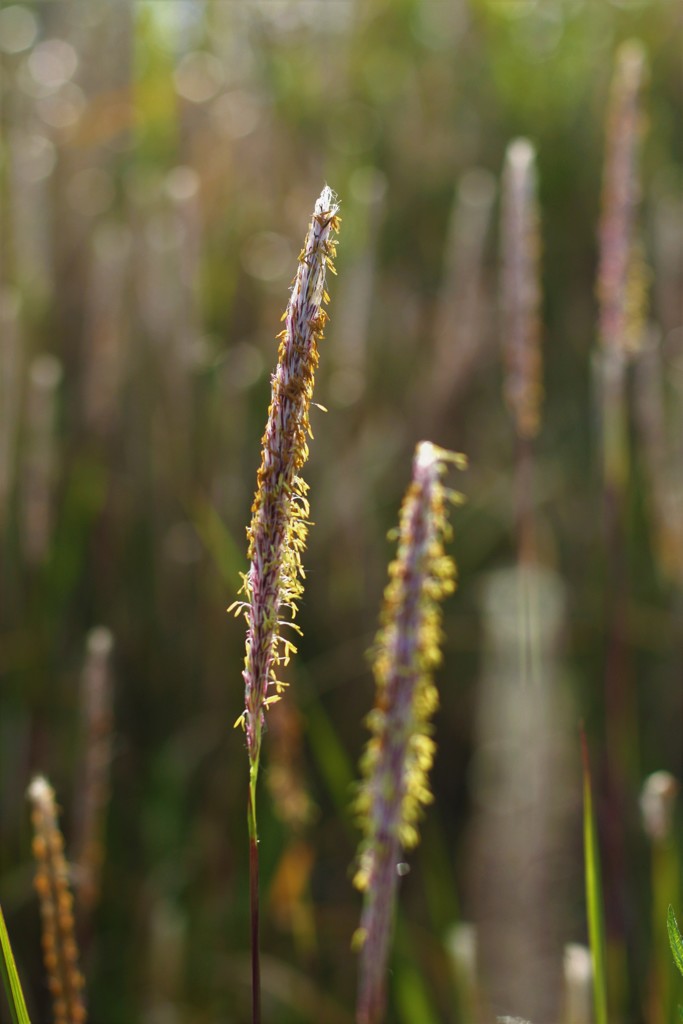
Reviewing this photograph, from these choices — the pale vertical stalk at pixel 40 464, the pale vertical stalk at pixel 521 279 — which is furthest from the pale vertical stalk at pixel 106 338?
the pale vertical stalk at pixel 521 279

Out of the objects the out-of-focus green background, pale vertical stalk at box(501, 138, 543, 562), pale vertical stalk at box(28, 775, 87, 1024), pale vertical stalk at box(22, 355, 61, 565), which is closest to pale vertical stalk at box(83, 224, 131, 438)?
the out-of-focus green background

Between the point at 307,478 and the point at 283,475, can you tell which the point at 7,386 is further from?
the point at 283,475

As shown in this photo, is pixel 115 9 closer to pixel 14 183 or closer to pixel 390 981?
pixel 14 183

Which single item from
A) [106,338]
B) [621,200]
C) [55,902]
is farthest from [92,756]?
[106,338]

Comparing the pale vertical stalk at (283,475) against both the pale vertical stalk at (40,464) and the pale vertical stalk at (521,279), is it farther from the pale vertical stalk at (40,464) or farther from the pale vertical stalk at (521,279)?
the pale vertical stalk at (40,464)

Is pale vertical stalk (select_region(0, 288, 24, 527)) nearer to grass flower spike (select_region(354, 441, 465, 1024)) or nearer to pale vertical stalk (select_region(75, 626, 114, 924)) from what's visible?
pale vertical stalk (select_region(75, 626, 114, 924))

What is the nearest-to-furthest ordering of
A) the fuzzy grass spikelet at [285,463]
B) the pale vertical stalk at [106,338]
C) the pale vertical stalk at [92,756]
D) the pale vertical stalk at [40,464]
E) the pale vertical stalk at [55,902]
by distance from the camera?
the fuzzy grass spikelet at [285,463], the pale vertical stalk at [55,902], the pale vertical stalk at [92,756], the pale vertical stalk at [40,464], the pale vertical stalk at [106,338]
